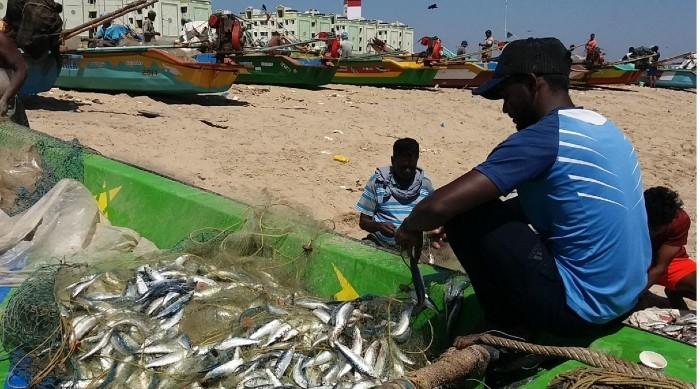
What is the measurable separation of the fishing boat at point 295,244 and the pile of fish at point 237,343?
0.31m

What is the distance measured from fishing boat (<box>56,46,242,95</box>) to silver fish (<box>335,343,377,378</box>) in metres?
11.3

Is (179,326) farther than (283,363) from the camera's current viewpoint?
Yes

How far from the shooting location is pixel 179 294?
364cm

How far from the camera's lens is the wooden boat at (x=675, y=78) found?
95.0ft

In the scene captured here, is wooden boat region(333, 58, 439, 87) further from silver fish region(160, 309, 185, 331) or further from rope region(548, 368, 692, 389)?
rope region(548, 368, 692, 389)

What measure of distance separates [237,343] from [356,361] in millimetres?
587

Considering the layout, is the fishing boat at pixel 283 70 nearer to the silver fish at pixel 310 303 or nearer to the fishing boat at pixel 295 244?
the fishing boat at pixel 295 244

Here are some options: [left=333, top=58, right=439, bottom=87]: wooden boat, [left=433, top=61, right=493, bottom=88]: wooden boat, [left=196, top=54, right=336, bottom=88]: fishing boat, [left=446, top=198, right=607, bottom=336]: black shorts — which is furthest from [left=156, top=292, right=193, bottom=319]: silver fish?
[left=433, top=61, right=493, bottom=88]: wooden boat

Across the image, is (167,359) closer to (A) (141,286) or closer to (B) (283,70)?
(A) (141,286)

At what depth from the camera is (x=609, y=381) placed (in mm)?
2342

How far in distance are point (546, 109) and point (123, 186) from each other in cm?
419

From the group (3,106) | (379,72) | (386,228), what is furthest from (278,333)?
(379,72)

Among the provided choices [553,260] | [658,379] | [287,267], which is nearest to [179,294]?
[287,267]

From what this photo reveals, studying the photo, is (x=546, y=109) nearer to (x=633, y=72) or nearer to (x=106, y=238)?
(x=106, y=238)
